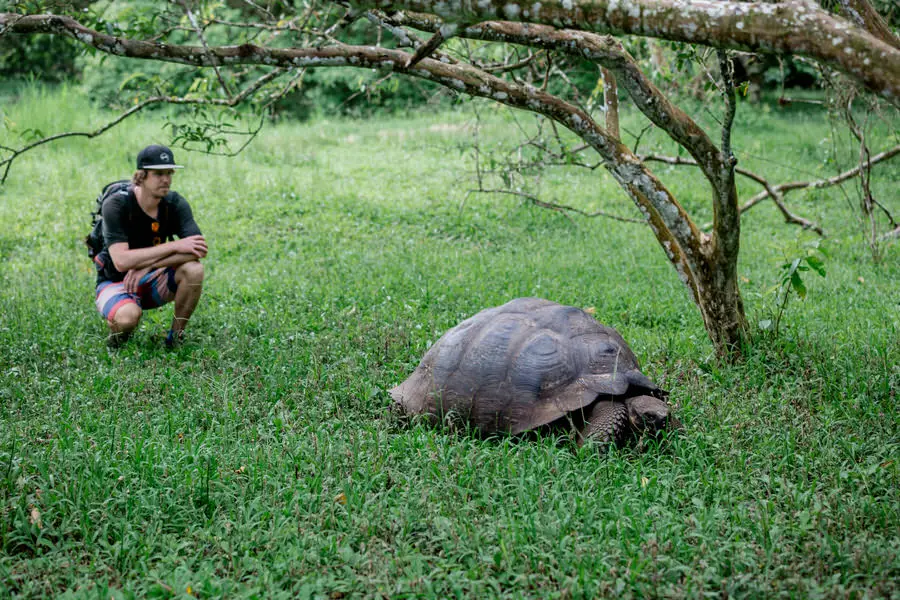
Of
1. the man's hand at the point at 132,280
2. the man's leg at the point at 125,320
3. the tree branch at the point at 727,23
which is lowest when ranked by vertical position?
the man's leg at the point at 125,320

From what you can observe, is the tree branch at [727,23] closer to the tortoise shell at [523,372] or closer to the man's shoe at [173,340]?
the tortoise shell at [523,372]

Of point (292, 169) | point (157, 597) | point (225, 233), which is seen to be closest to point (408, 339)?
point (157, 597)

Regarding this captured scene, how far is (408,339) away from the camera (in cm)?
521

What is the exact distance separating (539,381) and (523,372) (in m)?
0.09

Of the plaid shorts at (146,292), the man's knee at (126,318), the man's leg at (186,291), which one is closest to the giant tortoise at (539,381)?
the man's leg at (186,291)

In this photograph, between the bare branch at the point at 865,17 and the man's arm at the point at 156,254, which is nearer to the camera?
the bare branch at the point at 865,17

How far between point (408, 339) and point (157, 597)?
9.09ft

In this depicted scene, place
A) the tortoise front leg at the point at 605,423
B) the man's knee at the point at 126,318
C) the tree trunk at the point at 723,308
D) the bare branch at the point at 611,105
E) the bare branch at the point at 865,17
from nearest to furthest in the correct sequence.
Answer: the bare branch at the point at 865,17 < the tortoise front leg at the point at 605,423 < the tree trunk at the point at 723,308 < the bare branch at the point at 611,105 < the man's knee at the point at 126,318

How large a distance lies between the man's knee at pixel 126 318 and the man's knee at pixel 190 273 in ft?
1.18

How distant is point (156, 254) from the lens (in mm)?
5332

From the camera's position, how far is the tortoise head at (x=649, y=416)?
3.71 meters

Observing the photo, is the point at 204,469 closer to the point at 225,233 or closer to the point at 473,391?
the point at 473,391

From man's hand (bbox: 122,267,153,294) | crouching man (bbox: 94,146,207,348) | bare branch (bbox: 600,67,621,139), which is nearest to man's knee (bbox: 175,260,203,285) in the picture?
crouching man (bbox: 94,146,207,348)

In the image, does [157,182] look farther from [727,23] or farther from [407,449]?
[727,23]
